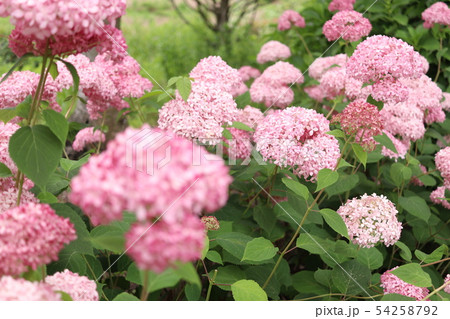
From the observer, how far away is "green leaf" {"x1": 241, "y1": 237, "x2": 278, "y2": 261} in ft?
5.15

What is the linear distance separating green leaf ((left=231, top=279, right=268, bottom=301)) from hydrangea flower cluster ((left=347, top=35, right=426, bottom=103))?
36.4 inches

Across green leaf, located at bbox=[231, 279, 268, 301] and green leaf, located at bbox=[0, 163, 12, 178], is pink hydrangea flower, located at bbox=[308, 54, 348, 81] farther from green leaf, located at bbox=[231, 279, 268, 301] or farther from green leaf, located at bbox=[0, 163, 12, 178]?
green leaf, located at bbox=[0, 163, 12, 178]

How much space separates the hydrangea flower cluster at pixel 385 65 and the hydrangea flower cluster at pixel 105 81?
96cm

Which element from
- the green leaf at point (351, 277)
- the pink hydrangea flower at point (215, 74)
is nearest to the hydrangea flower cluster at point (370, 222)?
the green leaf at point (351, 277)

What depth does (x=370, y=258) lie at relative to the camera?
1.97 m

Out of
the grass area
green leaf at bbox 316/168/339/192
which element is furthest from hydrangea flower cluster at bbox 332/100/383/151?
the grass area

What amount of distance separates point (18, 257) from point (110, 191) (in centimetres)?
35

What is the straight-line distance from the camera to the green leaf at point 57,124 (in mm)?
1252

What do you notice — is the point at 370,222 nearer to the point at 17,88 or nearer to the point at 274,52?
the point at 17,88

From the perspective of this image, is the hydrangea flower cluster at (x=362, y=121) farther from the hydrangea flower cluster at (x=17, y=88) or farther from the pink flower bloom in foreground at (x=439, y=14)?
the pink flower bloom in foreground at (x=439, y=14)

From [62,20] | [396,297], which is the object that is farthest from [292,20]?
[62,20]

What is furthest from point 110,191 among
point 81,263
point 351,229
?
point 351,229

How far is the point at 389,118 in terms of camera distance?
2477mm
